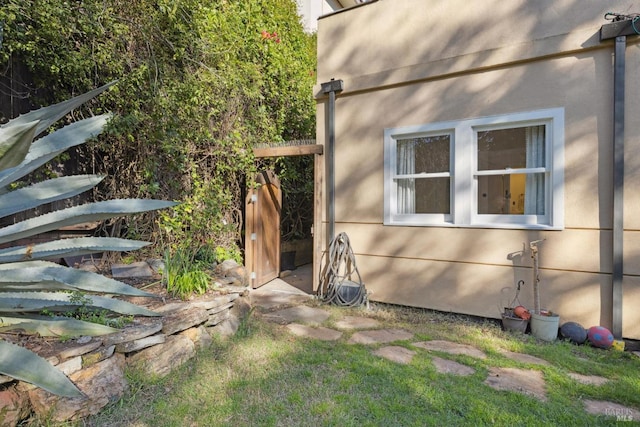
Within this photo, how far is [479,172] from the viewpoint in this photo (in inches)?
151

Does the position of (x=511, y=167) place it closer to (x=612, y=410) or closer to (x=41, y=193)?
(x=612, y=410)

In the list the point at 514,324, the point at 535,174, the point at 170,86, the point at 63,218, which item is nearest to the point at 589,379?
the point at 514,324

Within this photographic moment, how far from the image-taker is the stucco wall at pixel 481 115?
323cm

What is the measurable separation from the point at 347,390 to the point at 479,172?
2.89m

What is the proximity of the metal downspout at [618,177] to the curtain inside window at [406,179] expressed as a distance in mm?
1994

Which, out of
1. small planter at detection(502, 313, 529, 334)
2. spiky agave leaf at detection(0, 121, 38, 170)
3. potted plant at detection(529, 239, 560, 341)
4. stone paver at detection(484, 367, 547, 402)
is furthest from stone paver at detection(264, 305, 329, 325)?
spiky agave leaf at detection(0, 121, 38, 170)

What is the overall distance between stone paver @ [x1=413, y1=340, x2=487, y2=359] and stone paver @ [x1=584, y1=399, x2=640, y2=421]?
2.60ft

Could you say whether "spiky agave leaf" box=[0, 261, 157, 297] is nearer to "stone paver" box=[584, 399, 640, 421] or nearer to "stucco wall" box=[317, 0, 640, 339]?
"stone paver" box=[584, 399, 640, 421]

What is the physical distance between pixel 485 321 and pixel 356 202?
2169 mm

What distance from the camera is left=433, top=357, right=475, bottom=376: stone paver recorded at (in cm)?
258

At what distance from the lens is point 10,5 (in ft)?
10.2

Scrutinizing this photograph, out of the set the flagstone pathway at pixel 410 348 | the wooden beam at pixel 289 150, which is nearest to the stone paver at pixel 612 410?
the flagstone pathway at pixel 410 348

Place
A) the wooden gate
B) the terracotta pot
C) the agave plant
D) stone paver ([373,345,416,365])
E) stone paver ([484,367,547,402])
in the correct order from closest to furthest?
the agave plant → stone paver ([484,367,547,402]) → stone paver ([373,345,416,365]) → the terracotta pot → the wooden gate

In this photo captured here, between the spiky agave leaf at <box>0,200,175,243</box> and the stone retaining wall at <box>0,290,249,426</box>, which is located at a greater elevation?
the spiky agave leaf at <box>0,200,175,243</box>
